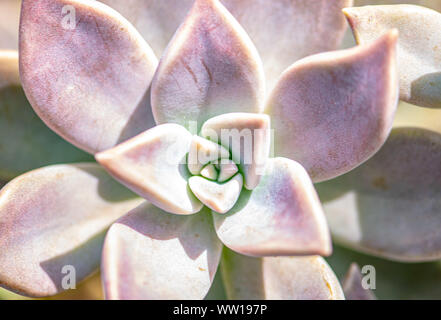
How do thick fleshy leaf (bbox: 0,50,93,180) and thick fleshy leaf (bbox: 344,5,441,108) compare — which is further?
thick fleshy leaf (bbox: 0,50,93,180)

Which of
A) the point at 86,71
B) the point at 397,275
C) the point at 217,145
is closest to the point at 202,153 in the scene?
the point at 217,145

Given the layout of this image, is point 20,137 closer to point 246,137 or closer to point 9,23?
point 9,23

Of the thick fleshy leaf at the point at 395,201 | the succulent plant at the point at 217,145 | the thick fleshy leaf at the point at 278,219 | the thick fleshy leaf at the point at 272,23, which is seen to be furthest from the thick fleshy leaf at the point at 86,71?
the thick fleshy leaf at the point at 395,201

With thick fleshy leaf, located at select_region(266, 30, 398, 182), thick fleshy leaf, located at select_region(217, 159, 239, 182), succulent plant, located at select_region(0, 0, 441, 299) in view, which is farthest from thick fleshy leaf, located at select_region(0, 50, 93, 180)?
thick fleshy leaf, located at select_region(266, 30, 398, 182)

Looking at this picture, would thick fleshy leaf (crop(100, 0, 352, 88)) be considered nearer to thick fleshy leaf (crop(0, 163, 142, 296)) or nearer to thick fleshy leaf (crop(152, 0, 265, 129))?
thick fleshy leaf (crop(152, 0, 265, 129))

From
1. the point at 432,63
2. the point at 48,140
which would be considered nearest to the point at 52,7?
the point at 48,140

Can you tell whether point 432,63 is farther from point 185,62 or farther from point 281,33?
point 185,62

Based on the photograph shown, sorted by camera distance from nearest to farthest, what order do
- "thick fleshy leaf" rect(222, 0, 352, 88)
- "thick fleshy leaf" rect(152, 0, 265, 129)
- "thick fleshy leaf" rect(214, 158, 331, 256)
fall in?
"thick fleshy leaf" rect(214, 158, 331, 256)
"thick fleshy leaf" rect(152, 0, 265, 129)
"thick fleshy leaf" rect(222, 0, 352, 88)
